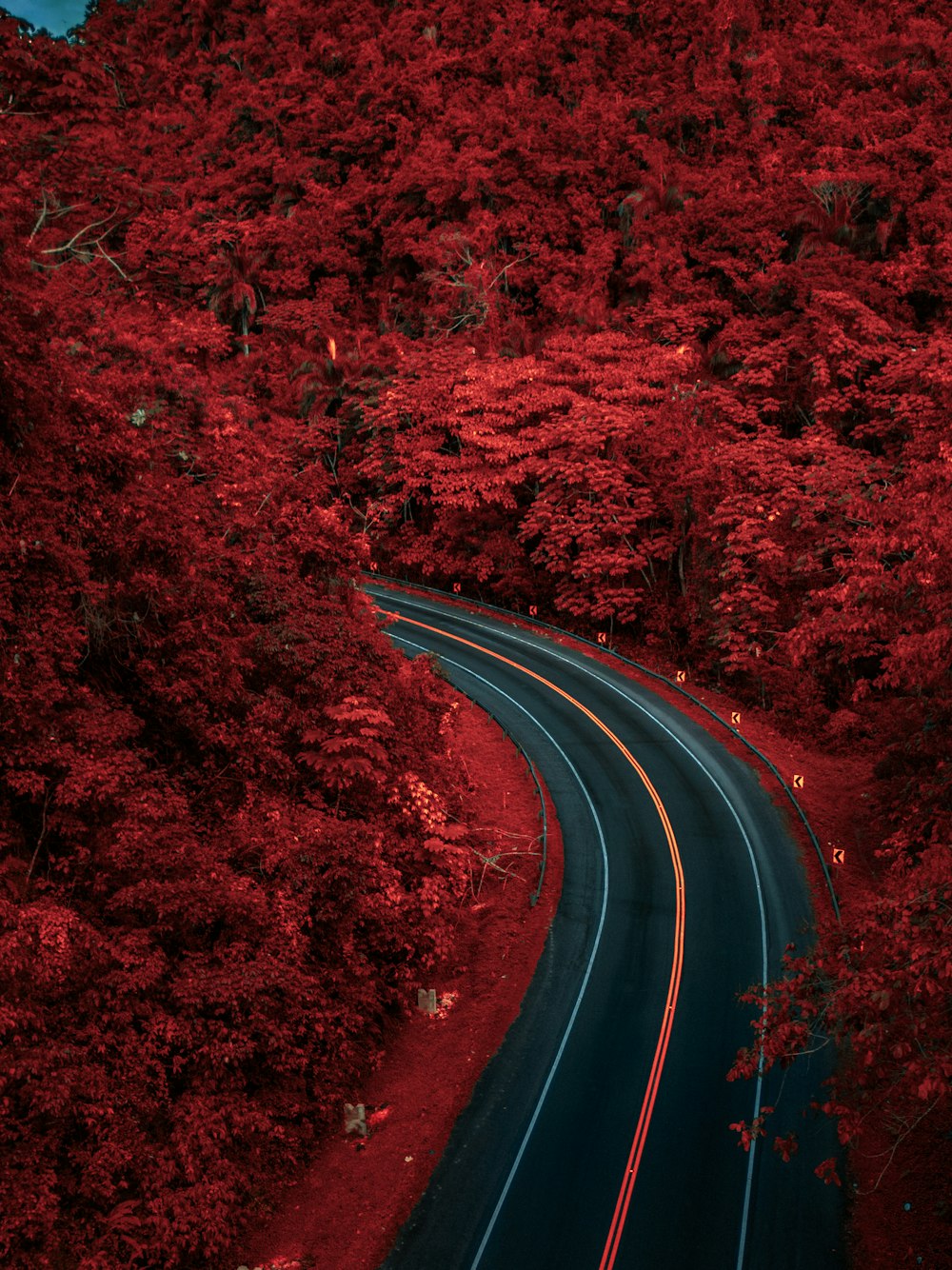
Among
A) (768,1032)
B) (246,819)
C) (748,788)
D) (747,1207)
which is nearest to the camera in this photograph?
(768,1032)

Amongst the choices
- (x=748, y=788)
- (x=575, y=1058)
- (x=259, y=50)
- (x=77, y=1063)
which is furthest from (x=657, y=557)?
(x=259, y=50)

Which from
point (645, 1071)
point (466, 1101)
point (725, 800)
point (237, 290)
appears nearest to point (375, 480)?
point (237, 290)

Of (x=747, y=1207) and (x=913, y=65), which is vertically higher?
(x=913, y=65)

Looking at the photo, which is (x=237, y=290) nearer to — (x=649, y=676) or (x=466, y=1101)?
(x=649, y=676)

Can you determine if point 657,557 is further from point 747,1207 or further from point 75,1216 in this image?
point 75,1216

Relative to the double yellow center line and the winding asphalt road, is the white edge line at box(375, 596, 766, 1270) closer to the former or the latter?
the winding asphalt road

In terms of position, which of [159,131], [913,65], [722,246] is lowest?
[722,246]

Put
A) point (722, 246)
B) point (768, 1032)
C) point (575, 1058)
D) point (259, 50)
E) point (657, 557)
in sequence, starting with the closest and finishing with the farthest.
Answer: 1. point (768, 1032)
2. point (575, 1058)
3. point (657, 557)
4. point (722, 246)
5. point (259, 50)

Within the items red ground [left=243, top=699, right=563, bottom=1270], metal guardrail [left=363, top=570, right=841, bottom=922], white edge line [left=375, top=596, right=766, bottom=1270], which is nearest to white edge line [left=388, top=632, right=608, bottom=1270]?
white edge line [left=375, top=596, right=766, bottom=1270]

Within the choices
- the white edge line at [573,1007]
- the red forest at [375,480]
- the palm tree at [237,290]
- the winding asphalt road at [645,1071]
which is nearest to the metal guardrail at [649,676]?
the winding asphalt road at [645,1071]
